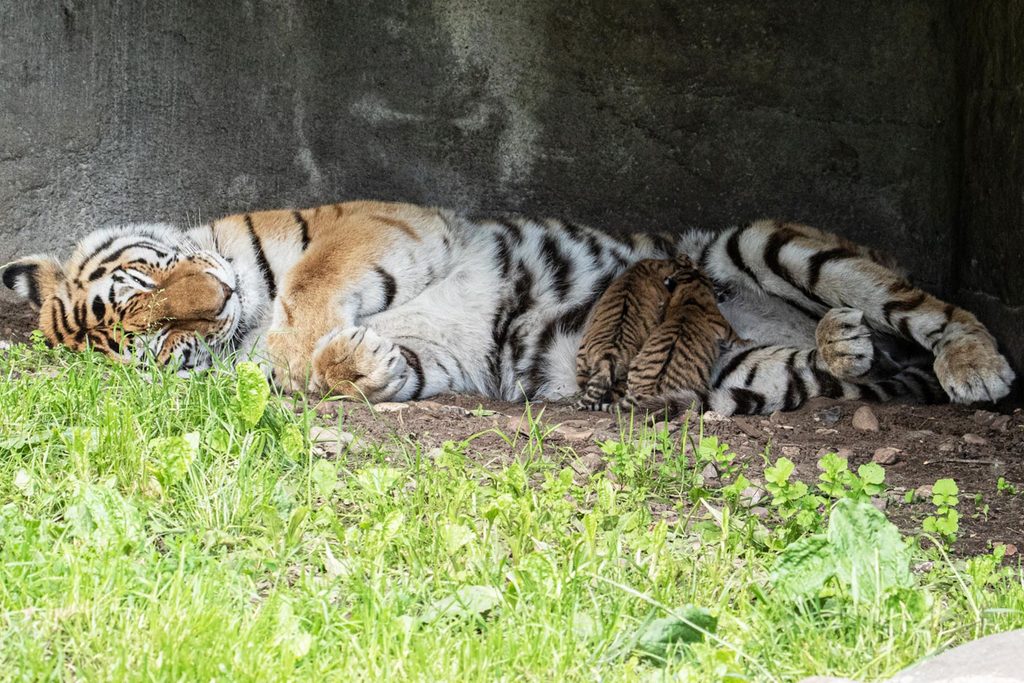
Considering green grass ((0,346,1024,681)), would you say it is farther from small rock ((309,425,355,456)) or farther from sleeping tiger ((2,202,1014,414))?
sleeping tiger ((2,202,1014,414))

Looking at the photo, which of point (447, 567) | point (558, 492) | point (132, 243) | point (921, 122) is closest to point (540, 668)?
point (447, 567)

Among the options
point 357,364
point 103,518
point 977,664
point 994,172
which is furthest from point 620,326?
point 977,664

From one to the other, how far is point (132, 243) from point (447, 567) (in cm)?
241

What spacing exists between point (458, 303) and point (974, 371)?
179 cm

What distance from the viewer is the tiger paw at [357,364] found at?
3.55 meters

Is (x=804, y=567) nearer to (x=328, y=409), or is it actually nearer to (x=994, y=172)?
(x=328, y=409)

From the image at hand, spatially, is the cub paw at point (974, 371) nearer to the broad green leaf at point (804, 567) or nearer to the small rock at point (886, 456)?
the small rock at point (886, 456)

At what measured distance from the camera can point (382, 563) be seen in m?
2.04

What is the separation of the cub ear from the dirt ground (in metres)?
1.33

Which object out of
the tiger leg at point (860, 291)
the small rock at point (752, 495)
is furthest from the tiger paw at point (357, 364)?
the small rock at point (752, 495)

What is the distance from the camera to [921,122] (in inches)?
165

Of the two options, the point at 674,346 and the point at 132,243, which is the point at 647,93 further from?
the point at 132,243

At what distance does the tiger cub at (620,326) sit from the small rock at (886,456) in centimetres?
88

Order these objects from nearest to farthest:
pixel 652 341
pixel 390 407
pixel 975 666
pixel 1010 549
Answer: pixel 975 666
pixel 1010 549
pixel 390 407
pixel 652 341
